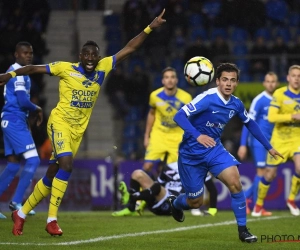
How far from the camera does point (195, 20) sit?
20281 mm

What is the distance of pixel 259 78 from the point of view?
18203 millimetres

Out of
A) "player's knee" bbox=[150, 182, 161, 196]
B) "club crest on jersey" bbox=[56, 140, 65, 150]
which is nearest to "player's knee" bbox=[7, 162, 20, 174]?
"player's knee" bbox=[150, 182, 161, 196]

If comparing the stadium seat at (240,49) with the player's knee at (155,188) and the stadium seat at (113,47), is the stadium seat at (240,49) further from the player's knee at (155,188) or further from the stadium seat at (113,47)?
the player's knee at (155,188)

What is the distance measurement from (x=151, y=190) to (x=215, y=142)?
371 centimetres

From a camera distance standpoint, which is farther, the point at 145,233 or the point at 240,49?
the point at 240,49

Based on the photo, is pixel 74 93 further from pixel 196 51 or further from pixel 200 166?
pixel 196 51

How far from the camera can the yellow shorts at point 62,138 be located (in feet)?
29.0

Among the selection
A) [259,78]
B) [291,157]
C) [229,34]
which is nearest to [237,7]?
[229,34]

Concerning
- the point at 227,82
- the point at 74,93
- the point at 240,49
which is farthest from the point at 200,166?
the point at 240,49

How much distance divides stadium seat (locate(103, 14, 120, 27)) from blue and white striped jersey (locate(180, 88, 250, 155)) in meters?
12.4

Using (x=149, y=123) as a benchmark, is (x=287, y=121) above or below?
above

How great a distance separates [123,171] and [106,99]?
14.3 ft

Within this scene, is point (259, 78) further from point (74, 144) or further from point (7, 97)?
point (74, 144)

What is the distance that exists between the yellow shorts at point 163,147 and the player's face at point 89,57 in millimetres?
3941
